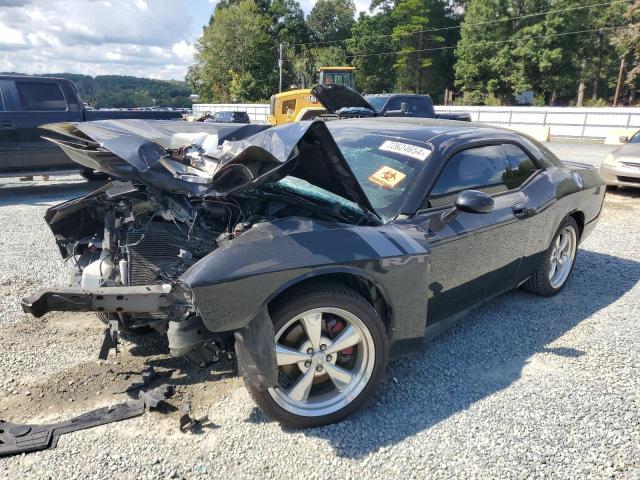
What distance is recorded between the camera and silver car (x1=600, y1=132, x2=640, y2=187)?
8.96 m

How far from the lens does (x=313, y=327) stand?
97.9 inches

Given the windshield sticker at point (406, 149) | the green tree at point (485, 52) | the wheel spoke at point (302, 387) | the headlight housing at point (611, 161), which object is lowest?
the wheel spoke at point (302, 387)

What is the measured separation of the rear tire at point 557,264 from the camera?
4.18 metres

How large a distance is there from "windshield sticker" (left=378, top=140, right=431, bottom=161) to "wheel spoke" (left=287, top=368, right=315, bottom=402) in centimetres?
157

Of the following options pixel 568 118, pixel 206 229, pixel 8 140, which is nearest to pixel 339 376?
pixel 206 229

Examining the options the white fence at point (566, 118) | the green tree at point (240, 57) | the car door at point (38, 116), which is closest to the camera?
the car door at point (38, 116)

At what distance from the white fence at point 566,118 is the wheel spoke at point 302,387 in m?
23.7

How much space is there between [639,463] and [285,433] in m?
1.76

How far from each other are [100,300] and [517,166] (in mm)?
3245

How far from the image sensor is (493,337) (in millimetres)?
3590

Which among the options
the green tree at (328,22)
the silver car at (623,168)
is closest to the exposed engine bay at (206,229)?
the silver car at (623,168)

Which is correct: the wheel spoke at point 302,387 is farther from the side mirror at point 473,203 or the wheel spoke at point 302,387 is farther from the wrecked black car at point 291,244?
the side mirror at point 473,203

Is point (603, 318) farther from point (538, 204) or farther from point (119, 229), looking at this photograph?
point (119, 229)

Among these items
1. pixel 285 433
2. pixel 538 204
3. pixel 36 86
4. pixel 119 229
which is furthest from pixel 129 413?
pixel 36 86
